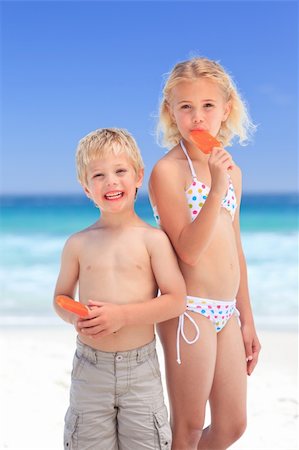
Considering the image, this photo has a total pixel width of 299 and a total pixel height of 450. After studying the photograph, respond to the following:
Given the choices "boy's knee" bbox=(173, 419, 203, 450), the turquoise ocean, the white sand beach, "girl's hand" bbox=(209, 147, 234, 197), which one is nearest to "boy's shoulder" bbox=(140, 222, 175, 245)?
"girl's hand" bbox=(209, 147, 234, 197)

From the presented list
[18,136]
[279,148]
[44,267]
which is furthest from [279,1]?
[44,267]

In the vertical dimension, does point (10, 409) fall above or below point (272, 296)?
below

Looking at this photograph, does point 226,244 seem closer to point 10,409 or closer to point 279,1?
point 10,409

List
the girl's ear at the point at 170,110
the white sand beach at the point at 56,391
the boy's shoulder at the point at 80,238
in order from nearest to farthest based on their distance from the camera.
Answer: the boy's shoulder at the point at 80,238 < the girl's ear at the point at 170,110 < the white sand beach at the point at 56,391

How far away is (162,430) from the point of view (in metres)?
2.34

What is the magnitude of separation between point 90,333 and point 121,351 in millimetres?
172

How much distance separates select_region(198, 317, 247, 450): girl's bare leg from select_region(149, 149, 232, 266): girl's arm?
0.41 m

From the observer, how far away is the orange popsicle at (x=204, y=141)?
2367 millimetres

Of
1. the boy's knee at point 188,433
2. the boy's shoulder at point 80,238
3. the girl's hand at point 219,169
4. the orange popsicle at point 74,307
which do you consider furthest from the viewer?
the boy's knee at point 188,433

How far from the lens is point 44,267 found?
12.3m

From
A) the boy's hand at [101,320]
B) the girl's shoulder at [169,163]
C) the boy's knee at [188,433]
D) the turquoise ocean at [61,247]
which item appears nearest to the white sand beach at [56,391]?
the turquoise ocean at [61,247]

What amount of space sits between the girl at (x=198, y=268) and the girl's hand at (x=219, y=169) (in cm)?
1

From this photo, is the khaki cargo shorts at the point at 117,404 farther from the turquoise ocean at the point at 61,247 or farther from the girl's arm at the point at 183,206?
the turquoise ocean at the point at 61,247

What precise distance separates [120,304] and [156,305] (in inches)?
5.1
